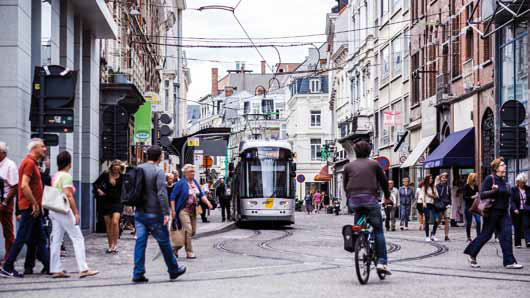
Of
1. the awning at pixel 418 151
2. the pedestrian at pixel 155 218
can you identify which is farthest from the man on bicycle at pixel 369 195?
the awning at pixel 418 151

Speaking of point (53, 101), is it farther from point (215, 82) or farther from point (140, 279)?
point (215, 82)

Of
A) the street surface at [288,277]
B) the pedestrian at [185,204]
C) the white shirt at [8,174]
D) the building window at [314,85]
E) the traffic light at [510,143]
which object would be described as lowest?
the street surface at [288,277]

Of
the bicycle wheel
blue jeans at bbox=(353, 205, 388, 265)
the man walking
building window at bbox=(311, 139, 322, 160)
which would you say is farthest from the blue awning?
Result: building window at bbox=(311, 139, 322, 160)

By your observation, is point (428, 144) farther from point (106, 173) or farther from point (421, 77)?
point (106, 173)

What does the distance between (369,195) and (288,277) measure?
1.64 meters

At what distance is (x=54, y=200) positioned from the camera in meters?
13.5

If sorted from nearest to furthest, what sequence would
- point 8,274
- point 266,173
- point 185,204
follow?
point 8,274 < point 185,204 < point 266,173

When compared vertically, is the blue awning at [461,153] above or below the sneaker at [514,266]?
above

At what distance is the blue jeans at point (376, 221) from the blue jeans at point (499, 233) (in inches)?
110

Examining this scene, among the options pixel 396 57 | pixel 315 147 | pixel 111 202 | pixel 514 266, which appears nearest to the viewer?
pixel 514 266

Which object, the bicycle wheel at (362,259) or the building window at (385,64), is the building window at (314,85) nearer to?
the building window at (385,64)

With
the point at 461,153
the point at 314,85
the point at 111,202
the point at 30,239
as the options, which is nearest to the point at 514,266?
the point at 30,239

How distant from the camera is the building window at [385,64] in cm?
5471

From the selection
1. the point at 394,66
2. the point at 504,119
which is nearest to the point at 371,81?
the point at 394,66
